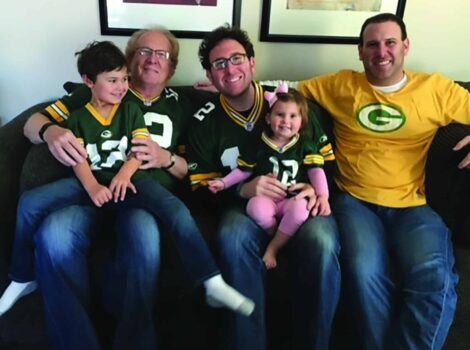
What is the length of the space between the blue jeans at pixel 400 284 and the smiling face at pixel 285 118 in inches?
15.5

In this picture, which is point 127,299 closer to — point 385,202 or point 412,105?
point 385,202

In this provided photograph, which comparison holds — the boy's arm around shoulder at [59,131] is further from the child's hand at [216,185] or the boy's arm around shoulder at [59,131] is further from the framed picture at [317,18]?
the framed picture at [317,18]

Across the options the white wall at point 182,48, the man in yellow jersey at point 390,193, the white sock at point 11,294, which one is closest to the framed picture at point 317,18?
the white wall at point 182,48

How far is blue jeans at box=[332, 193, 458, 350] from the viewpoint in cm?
142

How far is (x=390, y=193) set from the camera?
1.74 meters

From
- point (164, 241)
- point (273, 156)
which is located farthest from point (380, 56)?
point (164, 241)

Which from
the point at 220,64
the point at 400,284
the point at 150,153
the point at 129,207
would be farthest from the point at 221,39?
the point at 400,284

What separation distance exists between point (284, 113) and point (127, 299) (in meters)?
0.82

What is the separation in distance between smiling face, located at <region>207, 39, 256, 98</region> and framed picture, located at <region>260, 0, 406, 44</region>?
56 cm

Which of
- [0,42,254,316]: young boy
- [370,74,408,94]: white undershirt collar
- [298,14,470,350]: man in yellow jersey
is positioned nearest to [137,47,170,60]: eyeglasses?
[0,42,254,316]: young boy

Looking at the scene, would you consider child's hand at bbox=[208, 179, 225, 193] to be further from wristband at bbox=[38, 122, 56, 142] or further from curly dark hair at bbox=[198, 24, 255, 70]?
wristband at bbox=[38, 122, 56, 142]

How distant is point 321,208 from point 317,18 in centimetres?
108

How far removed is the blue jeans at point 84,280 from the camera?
143 centimetres

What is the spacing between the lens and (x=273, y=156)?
1678mm
